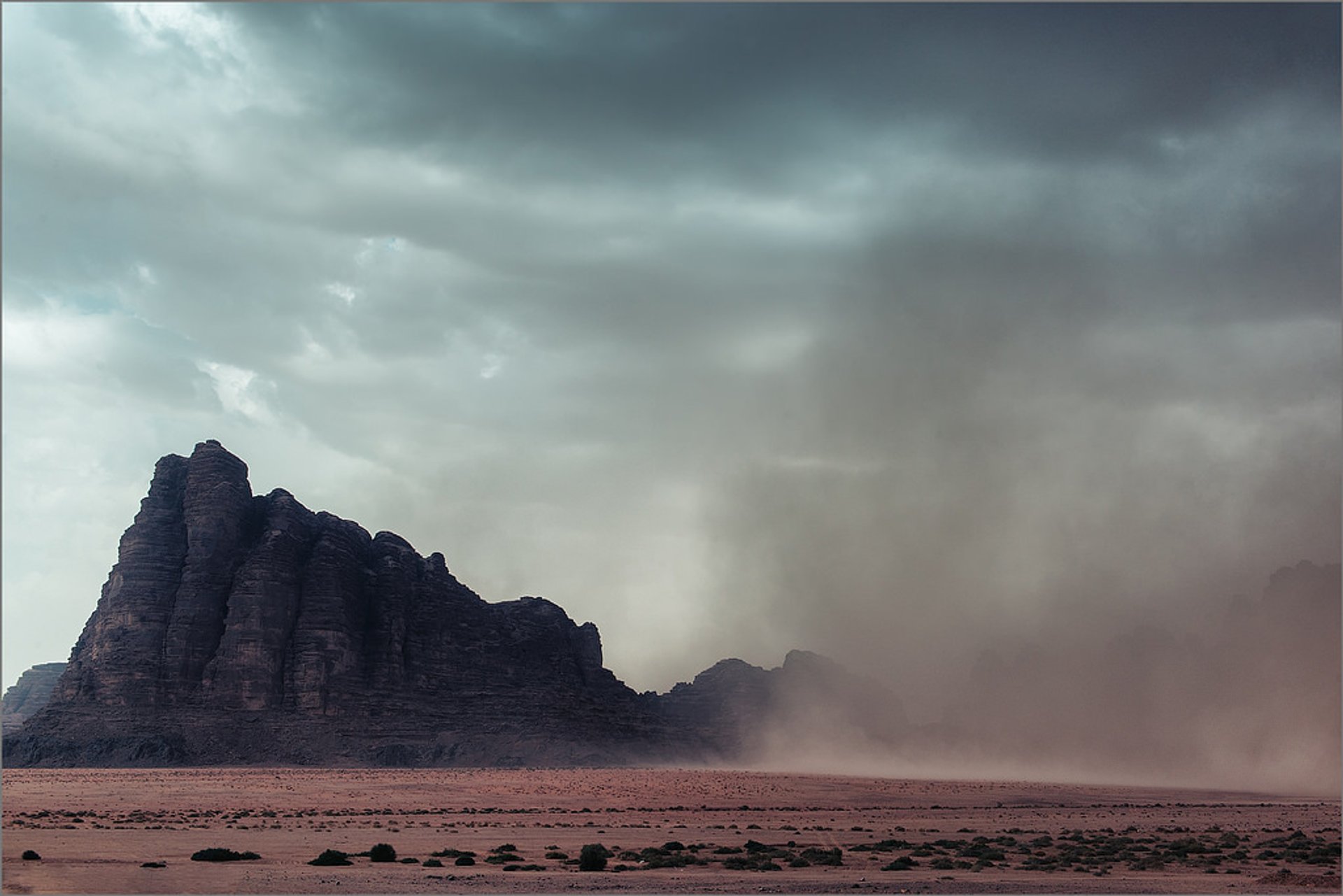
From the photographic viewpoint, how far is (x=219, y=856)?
147 feet

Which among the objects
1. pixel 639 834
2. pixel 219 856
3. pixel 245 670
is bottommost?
pixel 639 834

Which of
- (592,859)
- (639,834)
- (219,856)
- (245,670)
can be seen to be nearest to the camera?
(592,859)

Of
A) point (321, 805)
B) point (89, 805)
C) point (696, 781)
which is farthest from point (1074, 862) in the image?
point (696, 781)

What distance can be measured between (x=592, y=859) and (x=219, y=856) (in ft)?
51.7

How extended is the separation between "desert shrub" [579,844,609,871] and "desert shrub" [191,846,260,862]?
1402 cm

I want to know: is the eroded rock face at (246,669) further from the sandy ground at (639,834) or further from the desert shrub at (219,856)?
the desert shrub at (219,856)

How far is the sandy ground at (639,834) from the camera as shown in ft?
128

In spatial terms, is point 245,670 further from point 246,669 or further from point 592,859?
point 592,859

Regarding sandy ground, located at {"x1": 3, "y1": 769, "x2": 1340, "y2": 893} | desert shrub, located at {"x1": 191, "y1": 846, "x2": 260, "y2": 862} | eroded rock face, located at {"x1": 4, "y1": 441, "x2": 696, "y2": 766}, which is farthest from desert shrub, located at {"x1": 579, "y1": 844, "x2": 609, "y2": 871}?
eroded rock face, located at {"x1": 4, "y1": 441, "x2": 696, "y2": 766}

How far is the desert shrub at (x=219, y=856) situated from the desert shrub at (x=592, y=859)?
14024mm

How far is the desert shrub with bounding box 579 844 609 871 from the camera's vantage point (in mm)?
42625

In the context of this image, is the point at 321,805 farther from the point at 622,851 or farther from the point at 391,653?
the point at 391,653

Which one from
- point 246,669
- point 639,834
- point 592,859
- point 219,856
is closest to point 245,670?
point 246,669

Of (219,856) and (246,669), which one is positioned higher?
(246,669)
